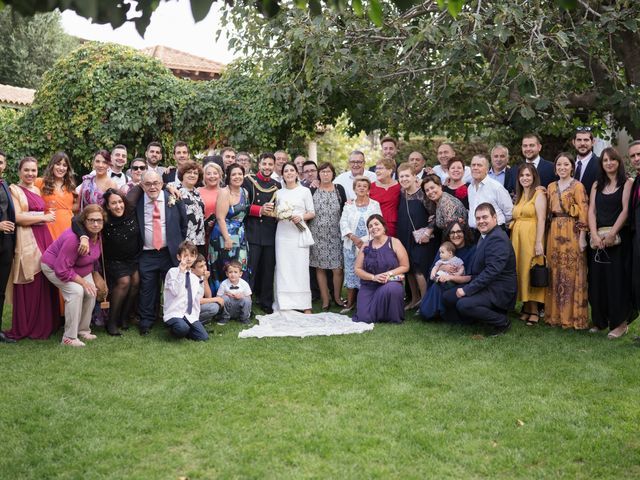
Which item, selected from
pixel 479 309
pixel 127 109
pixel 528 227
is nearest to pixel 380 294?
pixel 479 309

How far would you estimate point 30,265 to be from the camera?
22.5 ft

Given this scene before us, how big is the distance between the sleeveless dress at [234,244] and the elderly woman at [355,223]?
1180 mm

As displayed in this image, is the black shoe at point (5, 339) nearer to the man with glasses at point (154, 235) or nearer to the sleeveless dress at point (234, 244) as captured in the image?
the man with glasses at point (154, 235)

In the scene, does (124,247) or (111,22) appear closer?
(111,22)

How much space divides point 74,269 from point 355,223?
10.3 feet

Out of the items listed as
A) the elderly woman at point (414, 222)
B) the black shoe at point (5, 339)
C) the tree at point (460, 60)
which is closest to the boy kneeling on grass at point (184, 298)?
the black shoe at point (5, 339)

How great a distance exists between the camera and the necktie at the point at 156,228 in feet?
23.7

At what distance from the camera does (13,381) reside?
552 cm

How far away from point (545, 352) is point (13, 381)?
460 cm

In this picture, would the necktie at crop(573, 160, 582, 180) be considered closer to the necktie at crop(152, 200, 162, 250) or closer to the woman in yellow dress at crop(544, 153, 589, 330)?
the woman in yellow dress at crop(544, 153, 589, 330)

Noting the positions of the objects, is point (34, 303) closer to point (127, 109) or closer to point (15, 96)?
point (127, 109)

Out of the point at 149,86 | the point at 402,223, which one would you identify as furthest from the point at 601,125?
the point at 149,86

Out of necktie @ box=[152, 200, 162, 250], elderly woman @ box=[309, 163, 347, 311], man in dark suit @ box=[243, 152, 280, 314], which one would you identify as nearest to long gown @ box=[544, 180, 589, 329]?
elderly woman @ box=[309, 163, 347, 311]

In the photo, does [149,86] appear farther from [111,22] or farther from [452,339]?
[111,22]
